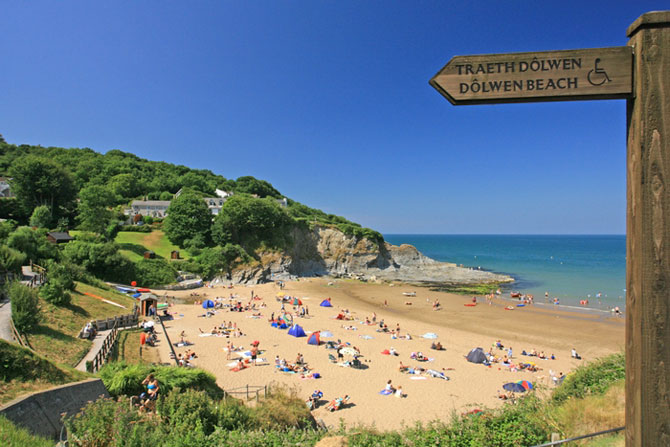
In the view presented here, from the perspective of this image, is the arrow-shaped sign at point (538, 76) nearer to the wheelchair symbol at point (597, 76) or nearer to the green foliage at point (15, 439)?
the wheelchair symbol at point (597, 76)

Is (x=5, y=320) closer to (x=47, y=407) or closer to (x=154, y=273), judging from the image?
(x=47, y=407)

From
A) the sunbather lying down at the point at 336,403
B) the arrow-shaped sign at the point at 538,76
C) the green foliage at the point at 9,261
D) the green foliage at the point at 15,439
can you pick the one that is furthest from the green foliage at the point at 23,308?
the arrow-shaped sign at the point at 538,76

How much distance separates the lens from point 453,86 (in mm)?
2586

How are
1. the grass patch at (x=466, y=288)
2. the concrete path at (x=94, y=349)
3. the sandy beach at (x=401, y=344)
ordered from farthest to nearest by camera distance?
1. the grass patch at (x=466, y=288)
2. the sandy beach at (x=401, y=344)
3. the concrete path at (x=94, y=349)

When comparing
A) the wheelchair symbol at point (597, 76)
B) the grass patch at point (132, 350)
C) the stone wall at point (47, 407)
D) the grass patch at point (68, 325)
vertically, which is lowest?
the grass patch at point (132, 350)

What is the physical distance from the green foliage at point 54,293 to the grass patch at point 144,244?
20712mm

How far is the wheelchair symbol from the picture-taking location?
92.3 inches

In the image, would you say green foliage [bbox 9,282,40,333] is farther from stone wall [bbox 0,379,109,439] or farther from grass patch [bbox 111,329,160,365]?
stone wall [bbox 0,379,109,439]

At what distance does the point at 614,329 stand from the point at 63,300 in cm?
3897

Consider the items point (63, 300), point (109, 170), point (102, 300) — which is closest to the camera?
point (63, 300)

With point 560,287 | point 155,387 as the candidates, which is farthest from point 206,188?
point 155,387

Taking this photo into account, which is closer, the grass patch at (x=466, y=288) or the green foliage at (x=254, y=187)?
the grass patch at (x=466, y=288)

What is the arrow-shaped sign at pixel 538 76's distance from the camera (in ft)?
7.66

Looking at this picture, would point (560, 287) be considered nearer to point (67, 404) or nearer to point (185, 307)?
point (185, 307)
